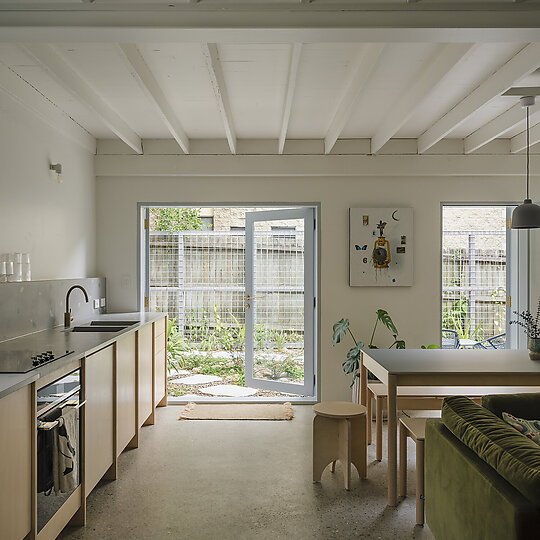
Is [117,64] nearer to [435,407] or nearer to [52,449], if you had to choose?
[52,449]

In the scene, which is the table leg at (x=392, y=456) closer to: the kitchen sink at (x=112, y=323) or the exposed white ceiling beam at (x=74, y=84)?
the kitchen sink at (x=112, y=323)

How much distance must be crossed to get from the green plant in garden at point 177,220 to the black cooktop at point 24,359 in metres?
5.17

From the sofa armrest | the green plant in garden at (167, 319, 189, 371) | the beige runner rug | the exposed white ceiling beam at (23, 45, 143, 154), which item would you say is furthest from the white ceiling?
the green plant in garden at (167, 319, 189, 371)

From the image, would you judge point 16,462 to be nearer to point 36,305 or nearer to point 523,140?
point 36,305

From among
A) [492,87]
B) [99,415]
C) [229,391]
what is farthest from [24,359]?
[229,391]

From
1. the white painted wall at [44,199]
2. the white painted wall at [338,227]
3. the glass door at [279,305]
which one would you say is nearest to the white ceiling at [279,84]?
the white painted wall at [44,199]

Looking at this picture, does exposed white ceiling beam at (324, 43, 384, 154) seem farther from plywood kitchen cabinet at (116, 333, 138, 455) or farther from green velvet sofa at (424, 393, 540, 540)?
plywood kitchen cabinet at (116, 333, 138, 455)

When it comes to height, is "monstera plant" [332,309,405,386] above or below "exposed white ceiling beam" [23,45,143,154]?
below

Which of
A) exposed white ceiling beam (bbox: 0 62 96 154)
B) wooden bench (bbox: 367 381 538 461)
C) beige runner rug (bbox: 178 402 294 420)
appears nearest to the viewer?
Answer: exposed white ceiling beam (bbox: 0 62 96 154)

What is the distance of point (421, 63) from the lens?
132 inches

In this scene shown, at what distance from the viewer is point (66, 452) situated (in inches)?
98.7

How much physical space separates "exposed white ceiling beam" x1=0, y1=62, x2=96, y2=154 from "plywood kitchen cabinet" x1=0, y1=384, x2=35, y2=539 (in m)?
2.17

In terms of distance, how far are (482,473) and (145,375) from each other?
3014mm

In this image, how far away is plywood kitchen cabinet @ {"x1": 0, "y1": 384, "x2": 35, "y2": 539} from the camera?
194 cm
